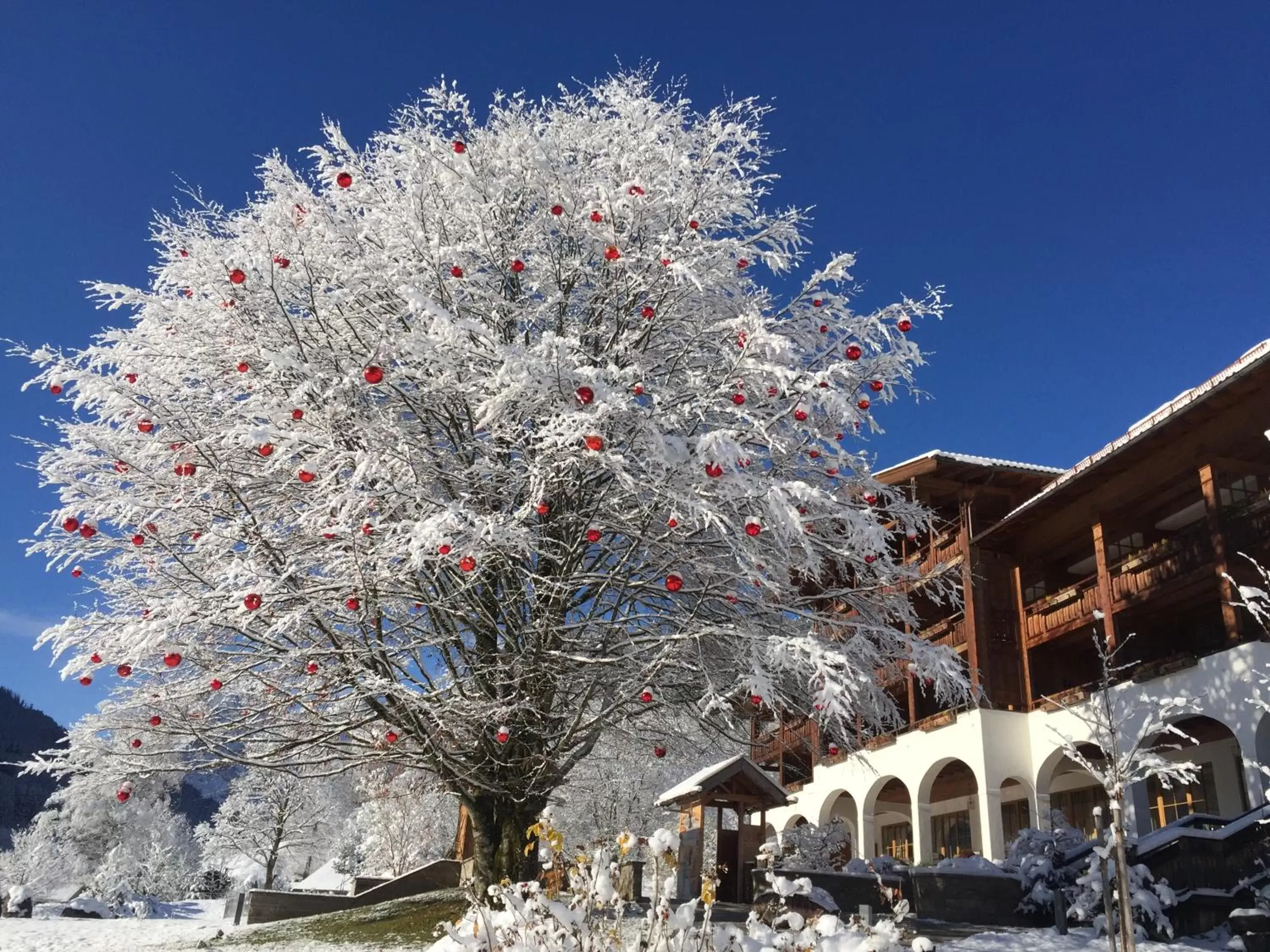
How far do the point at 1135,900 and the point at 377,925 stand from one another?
885 centimetres

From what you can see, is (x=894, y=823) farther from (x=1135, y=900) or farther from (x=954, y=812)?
(x=1135, y=900)

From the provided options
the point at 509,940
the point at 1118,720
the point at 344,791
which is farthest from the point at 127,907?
the point at 509,940

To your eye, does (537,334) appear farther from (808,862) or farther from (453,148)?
(808,862)

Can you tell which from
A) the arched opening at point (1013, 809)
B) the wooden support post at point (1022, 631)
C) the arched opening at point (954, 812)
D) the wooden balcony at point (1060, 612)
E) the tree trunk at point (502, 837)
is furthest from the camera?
the arched opening at point (954, 812)

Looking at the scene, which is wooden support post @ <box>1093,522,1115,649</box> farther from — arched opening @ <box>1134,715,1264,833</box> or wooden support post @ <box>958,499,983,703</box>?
wooden support post @ <box>958,499,983,703</box>

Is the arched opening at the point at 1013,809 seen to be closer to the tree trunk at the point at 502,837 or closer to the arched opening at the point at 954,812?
the arched opening at the point at 954,812

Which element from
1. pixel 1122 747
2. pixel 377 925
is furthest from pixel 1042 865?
pixel 377 925

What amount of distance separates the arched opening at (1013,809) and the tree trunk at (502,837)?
17.0 meters

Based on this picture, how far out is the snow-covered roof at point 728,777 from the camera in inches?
603

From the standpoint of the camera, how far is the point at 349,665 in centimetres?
827

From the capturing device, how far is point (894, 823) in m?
32.2

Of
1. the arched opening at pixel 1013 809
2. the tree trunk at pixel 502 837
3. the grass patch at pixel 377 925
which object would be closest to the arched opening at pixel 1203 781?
the arched opening at pixel 1013 809

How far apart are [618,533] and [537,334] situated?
2.34 m

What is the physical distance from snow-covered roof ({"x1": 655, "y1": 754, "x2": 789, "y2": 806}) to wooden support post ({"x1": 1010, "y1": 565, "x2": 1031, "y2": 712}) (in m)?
8.34
